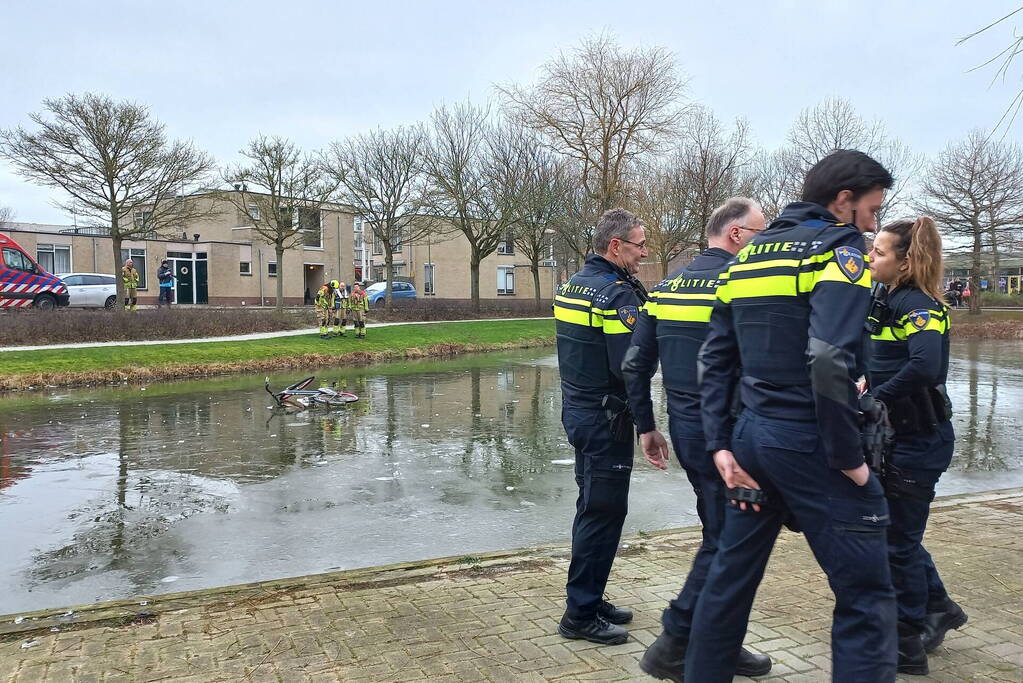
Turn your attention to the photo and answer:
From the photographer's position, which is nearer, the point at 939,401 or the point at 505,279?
the point at 939,401

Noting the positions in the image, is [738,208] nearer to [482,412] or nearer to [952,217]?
[482,412]

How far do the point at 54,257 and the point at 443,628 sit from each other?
1682 inches

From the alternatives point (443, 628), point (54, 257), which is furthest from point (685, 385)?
point (54, 257)

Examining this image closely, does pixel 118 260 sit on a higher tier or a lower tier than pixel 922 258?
higher

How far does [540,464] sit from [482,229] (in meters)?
30.9

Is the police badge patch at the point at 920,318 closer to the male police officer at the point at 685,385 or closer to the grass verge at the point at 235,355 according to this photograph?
the male police officer at the point at 685,385

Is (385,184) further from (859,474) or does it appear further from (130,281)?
(859,474)

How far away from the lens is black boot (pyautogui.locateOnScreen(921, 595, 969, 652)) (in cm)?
372

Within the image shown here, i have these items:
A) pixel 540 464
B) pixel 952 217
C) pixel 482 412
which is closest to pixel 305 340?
pixel 482 412

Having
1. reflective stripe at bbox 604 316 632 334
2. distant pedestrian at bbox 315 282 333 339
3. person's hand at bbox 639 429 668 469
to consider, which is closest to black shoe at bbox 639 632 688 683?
person's hand at bbox 639 429 668 469

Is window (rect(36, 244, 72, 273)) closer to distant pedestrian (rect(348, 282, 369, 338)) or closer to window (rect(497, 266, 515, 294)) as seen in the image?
distant pedestrian (rect(348, 282, 369, 338))

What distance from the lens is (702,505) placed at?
11.9 ft

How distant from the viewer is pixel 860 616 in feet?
8.75

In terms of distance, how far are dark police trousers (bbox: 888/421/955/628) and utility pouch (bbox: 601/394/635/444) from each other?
1.25m
